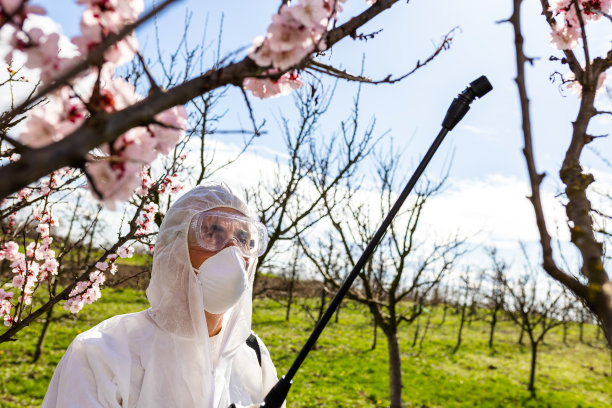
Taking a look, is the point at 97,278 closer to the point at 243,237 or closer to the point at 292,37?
the point at 243,237

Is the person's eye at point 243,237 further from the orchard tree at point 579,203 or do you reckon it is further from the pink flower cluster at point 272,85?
the orchard tree at point 579,203

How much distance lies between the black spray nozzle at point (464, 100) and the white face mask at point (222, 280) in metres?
1.59

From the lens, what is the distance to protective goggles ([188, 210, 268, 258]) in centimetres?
275

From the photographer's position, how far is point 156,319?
8.45 feet

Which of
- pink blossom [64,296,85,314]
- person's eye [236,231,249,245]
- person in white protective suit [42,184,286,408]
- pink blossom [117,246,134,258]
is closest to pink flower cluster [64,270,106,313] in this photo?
pink blossom [64,296,85,314]

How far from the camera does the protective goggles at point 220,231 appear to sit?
2746 mm

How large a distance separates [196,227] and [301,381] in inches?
395

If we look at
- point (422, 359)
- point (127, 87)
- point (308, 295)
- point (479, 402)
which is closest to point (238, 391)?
point (127, 87)

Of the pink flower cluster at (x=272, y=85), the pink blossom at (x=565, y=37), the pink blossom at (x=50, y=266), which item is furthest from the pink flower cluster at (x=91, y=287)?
the pink blossom at (x=565, y=37)

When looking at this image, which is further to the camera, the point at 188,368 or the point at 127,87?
the point at 188,368

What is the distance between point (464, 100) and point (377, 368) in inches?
530

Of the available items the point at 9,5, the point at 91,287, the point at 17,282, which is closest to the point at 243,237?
the point at 91,287

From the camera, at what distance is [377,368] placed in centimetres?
1366

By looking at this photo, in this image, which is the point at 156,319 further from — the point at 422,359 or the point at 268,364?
the point at 422,359
